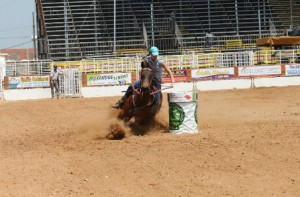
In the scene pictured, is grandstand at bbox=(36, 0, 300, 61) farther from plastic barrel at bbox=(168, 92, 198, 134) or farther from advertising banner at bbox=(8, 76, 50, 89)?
plastic barrel at bbox=(168, 92, 198, 134)

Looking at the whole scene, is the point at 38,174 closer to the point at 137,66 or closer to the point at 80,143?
the point at 80,143

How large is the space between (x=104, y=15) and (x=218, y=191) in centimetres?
4003

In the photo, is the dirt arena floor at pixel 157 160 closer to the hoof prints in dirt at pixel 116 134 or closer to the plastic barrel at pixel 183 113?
the hoof prints in dirt at pixel 116 134

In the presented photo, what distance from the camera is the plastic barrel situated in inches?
472

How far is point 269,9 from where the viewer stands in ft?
160

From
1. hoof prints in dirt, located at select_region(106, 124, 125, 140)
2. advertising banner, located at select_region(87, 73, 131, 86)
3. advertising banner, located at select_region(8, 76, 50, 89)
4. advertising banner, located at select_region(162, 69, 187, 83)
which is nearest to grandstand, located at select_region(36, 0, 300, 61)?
advertising banner, located at select_region(8, 76, 50, 89)

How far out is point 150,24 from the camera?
46812 millimetres

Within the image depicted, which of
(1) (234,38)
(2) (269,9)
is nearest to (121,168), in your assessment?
(1) (234,38)

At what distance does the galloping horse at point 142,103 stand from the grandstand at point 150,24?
29.0 metres

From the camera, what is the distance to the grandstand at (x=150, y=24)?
43.7m

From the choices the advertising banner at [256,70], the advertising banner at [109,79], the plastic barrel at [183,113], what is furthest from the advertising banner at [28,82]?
the plastic barrel at [183,113]

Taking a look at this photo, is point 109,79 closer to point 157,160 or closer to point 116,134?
point 116,134

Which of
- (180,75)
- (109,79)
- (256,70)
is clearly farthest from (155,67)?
(256,70)

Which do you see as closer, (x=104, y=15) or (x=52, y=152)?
(x=52, y=152)
